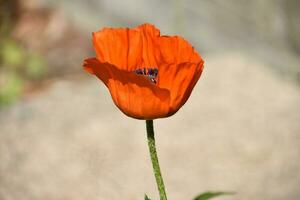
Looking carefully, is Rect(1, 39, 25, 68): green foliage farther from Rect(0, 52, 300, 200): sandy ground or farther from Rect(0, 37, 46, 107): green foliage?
Rect(0, 52, 300, 200): sandy ground

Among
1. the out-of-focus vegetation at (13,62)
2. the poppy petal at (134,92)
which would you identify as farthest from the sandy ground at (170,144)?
the poppy petal at (134,92)

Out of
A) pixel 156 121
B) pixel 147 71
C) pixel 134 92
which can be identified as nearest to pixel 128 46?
pixel 147 71

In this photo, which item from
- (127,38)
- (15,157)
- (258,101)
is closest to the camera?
(127,38)

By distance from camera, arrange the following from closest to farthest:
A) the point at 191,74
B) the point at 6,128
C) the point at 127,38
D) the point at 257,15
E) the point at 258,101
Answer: the point at 191,74 → the point at 127,38 → the point at 6,128 → the point at 258,101 → the point at 257,15

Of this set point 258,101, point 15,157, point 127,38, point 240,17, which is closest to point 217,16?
point 240,17

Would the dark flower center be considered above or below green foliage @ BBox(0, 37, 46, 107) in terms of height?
below

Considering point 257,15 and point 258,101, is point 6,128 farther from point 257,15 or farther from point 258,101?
point 257,15

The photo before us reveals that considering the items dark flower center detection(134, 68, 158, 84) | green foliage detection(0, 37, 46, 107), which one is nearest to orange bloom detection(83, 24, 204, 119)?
dark flower center detection(134, 68, 158, 84)
